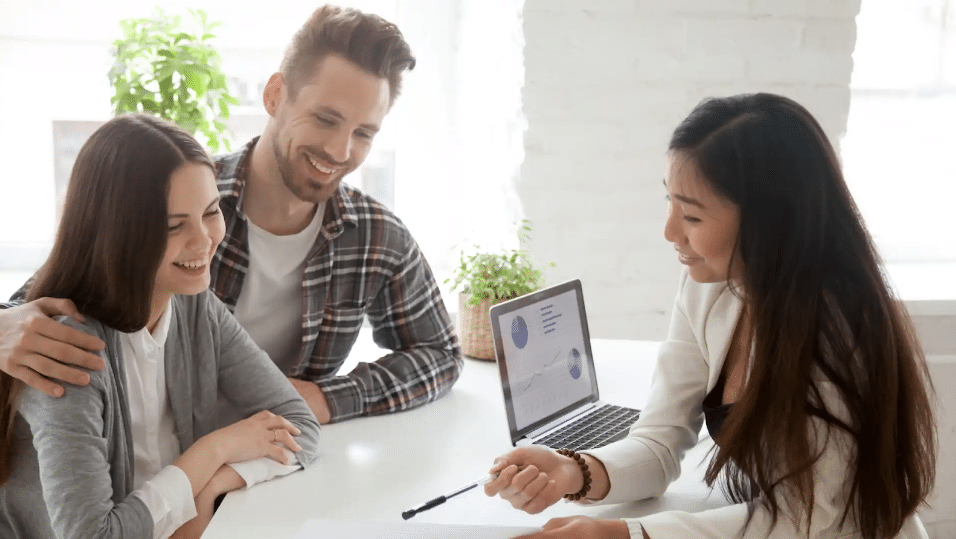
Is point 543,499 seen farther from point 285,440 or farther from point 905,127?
point 905,127

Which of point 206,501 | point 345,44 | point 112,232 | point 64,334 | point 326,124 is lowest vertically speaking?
point 206,501

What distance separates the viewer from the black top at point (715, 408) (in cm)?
115

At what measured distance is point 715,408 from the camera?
3.79ft

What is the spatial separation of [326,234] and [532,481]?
0.64m

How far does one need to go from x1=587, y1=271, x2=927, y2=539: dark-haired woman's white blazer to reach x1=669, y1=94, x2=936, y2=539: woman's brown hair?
1 cm

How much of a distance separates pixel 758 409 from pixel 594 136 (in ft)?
3.78

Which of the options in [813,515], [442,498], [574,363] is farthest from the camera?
[574,363]

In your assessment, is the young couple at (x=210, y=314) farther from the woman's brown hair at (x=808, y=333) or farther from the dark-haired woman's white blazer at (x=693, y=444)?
the woman's brown hair at (x=808, y=333)

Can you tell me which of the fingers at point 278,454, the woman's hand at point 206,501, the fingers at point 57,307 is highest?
the fingers at point 57,307

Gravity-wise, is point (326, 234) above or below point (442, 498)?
above

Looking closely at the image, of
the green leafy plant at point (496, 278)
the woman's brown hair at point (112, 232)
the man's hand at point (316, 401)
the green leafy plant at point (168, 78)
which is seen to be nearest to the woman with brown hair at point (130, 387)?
the woman's brown hair at point (112, 232)

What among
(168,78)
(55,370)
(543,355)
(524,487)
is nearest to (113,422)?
(55,370)

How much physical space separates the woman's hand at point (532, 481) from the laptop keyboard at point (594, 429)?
19cm

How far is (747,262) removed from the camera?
102 cm
